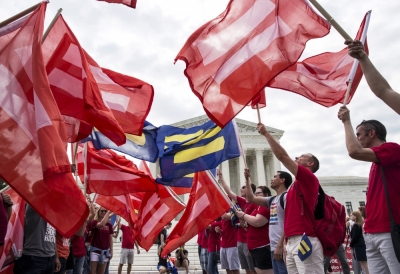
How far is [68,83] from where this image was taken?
5047 millimetres

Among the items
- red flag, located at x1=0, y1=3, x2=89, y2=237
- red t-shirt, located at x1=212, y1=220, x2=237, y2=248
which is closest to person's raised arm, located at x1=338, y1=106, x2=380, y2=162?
red flag, located at x1=0, y1=3, x2=89, y2=237

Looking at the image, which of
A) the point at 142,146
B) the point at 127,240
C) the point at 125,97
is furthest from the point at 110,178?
the point at 127,240

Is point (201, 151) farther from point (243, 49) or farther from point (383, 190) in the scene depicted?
point (383, 190)

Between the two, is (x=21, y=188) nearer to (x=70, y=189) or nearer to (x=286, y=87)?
(x=70, y=189)

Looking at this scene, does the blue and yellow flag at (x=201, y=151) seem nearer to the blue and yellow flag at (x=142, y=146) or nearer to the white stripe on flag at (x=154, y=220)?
the blue and yellow flag at (x=142, y=146)

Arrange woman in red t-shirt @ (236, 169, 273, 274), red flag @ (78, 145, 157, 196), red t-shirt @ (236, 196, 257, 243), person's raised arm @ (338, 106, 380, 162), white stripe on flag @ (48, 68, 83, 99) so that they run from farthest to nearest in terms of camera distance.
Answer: red flag @ (78, 145, 157, 196)
red t-shirt @ (236, 196, 257, 243)
woman in red t-shirt @ (236, 169, 273, 274)
white stripe on flag @ (48, 68, 83, 99)
person's raised arm @ (338, 106, 380, 162)

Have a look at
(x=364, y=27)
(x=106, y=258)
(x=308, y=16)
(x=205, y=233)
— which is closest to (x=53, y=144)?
(x=308, y=16)

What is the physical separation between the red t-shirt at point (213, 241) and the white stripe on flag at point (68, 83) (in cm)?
687

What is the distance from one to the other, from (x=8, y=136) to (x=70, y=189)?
0.83m

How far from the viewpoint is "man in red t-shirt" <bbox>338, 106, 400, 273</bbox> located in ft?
10.4

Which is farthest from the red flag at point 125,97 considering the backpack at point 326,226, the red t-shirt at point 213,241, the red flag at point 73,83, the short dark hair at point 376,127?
the red t-shirt at point 213,241

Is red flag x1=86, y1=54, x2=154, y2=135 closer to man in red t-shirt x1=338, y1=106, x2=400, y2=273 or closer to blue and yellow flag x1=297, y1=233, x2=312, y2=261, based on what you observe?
blue and yellow flag x1=297, y1=233, x2=312, y2=261

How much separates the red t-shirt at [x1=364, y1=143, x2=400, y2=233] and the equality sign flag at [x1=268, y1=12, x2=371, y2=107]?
1684 millimetres

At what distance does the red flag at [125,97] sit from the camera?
6012mm
